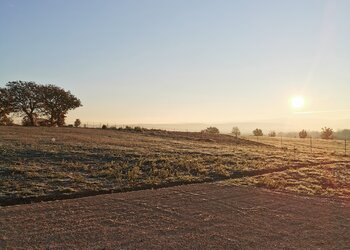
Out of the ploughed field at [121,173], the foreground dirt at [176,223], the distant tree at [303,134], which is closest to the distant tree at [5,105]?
the ploughed field at [121,173]

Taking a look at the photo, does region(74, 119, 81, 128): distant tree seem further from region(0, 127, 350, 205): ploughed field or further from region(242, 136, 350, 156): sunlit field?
region(0, 127, 350, 205): ploughed field

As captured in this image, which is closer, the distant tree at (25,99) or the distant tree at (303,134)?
the distant tree at (25,99)

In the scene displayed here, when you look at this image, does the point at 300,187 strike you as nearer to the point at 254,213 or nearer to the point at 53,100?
the point at 254,213

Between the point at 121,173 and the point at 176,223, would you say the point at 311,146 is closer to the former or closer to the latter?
the point at 121,173

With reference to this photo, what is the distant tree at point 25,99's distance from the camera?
61.7m

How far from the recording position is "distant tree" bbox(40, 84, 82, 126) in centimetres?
6350

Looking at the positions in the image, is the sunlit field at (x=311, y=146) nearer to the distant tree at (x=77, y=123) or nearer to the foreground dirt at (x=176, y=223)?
the distant tree at (x=77, y=123)

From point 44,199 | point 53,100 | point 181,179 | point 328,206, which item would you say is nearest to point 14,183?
point 44,199

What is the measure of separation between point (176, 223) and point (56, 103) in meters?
56.2

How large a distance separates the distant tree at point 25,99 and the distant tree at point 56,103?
36.6 inches

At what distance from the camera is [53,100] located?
210 feet

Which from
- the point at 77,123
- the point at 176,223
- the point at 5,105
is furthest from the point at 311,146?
the point at 176,223

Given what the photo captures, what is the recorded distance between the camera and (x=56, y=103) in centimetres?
6419

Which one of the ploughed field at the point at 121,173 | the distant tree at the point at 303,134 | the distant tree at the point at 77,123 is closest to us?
the ploughed field at the point at 121,173
